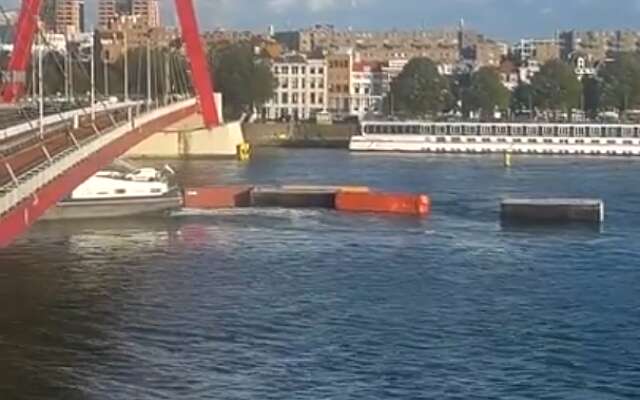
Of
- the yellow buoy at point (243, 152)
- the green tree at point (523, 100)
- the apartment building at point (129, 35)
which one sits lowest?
the yellow buoy at point (243, 152)

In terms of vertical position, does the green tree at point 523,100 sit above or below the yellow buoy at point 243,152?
above

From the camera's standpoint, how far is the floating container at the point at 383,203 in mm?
11727

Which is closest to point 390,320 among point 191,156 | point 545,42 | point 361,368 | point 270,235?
point 361,368

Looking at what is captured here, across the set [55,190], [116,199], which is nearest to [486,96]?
[116,199]

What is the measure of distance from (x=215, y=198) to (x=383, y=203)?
1.53m

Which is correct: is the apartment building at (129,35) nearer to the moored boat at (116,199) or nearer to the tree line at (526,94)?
the tree line at (526,94)

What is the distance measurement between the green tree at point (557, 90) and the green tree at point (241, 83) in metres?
5.85

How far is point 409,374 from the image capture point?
5410 mm

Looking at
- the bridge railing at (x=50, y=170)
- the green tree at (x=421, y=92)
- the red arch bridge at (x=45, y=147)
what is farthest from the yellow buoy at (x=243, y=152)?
the bridge railing at (x=50, y=170)

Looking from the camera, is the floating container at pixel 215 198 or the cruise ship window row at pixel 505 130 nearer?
the floating container at pixel 215 198

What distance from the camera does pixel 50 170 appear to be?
639 centimetres

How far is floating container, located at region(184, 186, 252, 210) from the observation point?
1247 centimetres

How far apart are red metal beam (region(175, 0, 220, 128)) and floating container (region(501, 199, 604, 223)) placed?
7.30m

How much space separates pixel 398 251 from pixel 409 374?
3.72 m
